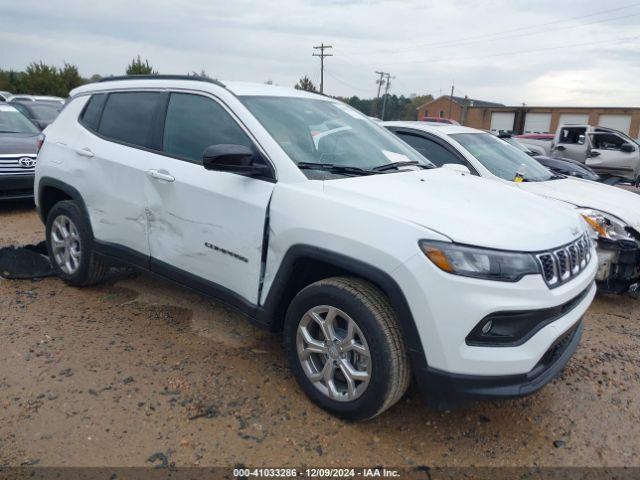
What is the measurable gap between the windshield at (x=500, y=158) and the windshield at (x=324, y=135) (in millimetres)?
2179

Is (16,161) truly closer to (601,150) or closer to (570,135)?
(601,150)

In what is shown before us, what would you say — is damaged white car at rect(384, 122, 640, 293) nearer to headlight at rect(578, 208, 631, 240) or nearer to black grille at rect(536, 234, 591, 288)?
headlight at rect(578, 208, 631, 240)

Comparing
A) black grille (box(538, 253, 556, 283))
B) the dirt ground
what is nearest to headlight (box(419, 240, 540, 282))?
black grille (box(538, 253, 556, 283))

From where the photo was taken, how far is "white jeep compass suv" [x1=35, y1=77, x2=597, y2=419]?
2355mm

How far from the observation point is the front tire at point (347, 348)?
8.22 feet

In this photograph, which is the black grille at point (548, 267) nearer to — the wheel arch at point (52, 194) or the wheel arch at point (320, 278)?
the wheel arch at point (320, 278)

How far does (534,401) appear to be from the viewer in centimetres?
311

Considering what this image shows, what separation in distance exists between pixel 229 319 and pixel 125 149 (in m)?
1.55

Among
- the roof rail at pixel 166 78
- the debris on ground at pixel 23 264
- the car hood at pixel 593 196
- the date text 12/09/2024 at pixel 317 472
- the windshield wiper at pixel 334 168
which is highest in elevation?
the roof rail at pixel 166 78

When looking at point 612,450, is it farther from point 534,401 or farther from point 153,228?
point 153,228

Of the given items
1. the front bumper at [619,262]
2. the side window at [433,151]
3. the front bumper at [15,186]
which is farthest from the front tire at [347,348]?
the front bumper at [15,186]

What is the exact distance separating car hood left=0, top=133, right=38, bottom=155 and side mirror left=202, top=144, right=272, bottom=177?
231 inches

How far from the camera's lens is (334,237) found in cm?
262

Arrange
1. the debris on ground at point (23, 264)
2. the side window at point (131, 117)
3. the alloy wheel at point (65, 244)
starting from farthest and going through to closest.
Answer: the debris on ground at point (23, 264) → the alloy wheel at point (65, 244) → the side window at point (131, 117)
